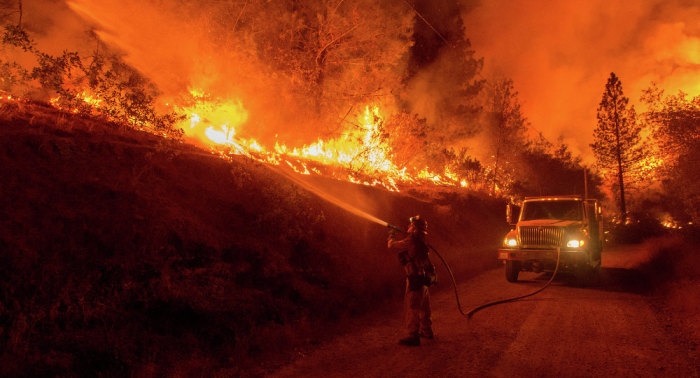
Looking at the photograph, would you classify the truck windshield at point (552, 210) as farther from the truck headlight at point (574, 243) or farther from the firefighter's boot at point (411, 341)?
the firefighter's boot at point (411, 341)

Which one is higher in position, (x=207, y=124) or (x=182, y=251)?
(x=207, y=124)

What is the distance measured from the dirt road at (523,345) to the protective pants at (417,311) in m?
Result: 0.26

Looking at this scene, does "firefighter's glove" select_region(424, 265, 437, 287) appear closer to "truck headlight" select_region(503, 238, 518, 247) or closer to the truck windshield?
"truck headlight" select_region(503, 238, 518, 247)

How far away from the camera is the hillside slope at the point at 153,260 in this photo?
5.25m

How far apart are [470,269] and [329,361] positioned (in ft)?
35.3

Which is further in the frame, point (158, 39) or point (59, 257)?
point (158, 39)

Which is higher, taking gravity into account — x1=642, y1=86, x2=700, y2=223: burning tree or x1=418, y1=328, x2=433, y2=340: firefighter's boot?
x1=642, y1=86, x2=700, y2=223: burning tree

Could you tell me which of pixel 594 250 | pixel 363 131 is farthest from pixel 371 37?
pixel 594 250

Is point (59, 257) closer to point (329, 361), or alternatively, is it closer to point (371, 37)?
point (329, 361)

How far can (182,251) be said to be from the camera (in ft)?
24.3

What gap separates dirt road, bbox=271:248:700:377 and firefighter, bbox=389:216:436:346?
0.32 meters

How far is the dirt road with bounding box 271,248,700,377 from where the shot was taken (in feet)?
17.4

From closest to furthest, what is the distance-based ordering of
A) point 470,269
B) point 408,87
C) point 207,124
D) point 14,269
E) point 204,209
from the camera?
point 14,269 → point 204,209 → point 470,269 → point 207,124 → point 408,87

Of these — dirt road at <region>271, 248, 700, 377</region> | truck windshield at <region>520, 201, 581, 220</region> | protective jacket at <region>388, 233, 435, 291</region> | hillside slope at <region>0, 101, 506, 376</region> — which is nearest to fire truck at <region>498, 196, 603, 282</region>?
truck windshield at <region>520, 201, 581, 220</region>
